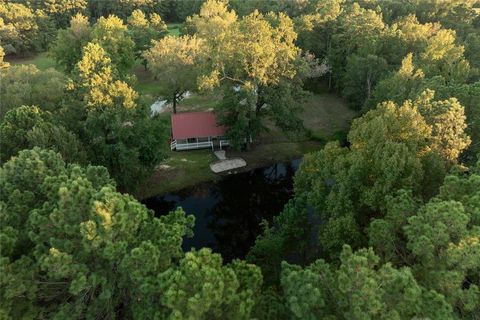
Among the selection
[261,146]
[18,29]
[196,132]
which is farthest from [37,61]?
[261,146]

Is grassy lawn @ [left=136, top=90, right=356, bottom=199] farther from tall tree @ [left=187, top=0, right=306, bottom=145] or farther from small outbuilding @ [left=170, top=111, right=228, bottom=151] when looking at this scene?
tall tree @ [left=187, top=0, right=306, bottom=145]

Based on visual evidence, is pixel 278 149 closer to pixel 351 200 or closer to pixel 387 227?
pixel 351 200

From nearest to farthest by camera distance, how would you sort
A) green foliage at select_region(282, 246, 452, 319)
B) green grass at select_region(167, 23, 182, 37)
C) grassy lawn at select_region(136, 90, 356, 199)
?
green foliage at select_region(282, 246, 452, 319) → grassy lawn at select_region(136, 90, 356, 199) → green grass at select_region(167, 23, 182, 37)

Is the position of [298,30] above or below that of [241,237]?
above

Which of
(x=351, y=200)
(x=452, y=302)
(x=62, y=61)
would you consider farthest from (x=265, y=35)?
(x=62, y=61)

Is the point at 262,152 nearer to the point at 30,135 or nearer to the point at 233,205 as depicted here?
the point at 233,205

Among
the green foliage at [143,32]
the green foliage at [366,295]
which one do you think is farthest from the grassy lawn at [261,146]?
the green foliage at [366,295]

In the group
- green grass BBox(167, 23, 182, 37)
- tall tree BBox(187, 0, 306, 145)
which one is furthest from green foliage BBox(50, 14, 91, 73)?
green grass BBox(167, 23, 182, 37)
